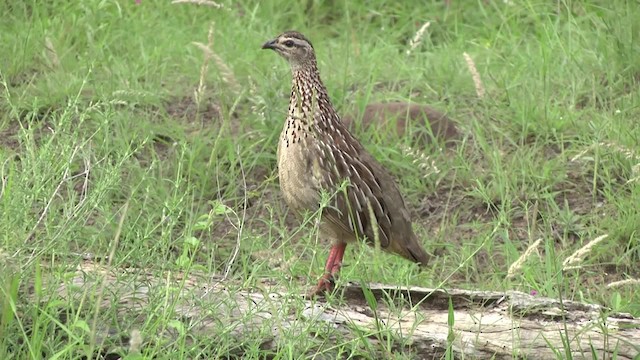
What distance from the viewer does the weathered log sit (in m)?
4.14

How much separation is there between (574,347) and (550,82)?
3.17 m

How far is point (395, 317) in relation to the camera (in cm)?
473

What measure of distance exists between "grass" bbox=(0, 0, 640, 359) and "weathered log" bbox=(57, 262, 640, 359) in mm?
534

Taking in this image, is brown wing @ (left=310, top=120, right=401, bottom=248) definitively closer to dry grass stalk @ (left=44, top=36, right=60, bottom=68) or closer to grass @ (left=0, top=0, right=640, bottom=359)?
grass @ (left=0, top=0, right=640, bottom=359)

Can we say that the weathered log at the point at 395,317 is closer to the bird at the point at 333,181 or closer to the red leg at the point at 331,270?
the red leg at the point at 331,270

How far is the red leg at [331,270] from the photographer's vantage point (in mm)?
5305

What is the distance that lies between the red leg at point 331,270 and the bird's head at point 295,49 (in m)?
0.94

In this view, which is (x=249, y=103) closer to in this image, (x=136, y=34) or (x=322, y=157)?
(x=136, y=34)

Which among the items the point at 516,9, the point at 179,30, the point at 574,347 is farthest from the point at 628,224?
the point at 179,30

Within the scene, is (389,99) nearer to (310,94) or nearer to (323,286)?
(310,94)

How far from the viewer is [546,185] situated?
6.75 m

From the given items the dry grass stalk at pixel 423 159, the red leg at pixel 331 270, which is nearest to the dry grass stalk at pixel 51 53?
the dry grass stalk at pixel 423 159

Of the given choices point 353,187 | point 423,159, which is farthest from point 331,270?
point 423,159

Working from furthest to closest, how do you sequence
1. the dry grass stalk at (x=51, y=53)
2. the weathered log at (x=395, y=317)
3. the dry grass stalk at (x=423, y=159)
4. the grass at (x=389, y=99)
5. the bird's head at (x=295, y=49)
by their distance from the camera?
the dry grass stalk at (x=51, y=53) < the grass at (x=389, y=99) < the bird's head at (x=295, y=49) < the dry grass stalk at (x=423, y=159) < the weathered log at (x=395, y=317)
